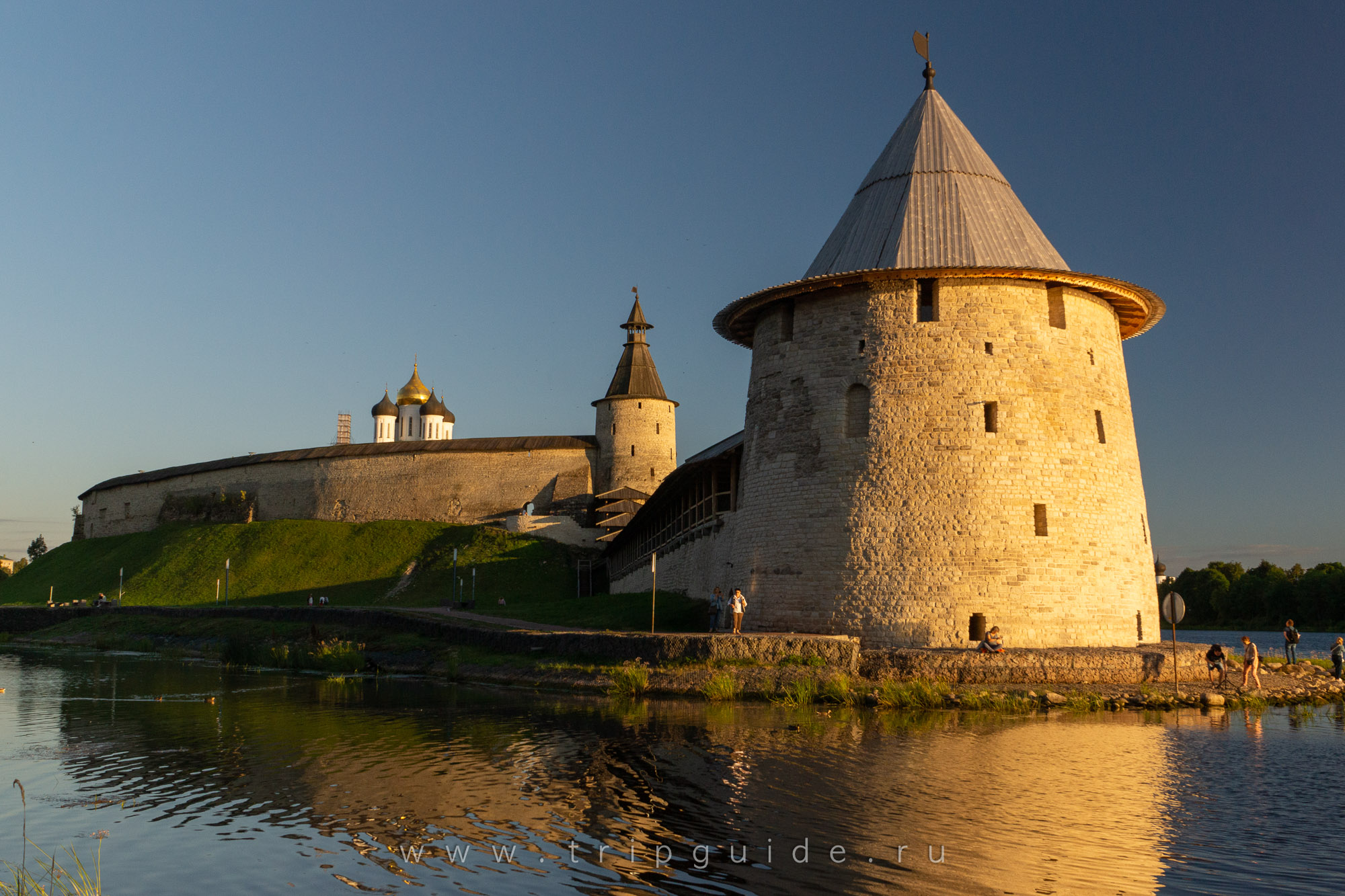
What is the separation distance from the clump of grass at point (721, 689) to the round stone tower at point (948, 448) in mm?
3311

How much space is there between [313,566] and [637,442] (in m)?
17.1

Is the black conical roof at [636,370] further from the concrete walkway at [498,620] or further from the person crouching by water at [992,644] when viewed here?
the person crouching by water at [992,644]

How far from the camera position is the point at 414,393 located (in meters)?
79.2

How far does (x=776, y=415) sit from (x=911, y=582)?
4.33 meters

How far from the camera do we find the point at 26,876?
618cm

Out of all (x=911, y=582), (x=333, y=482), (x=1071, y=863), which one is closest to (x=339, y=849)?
(x=1071, y=863)

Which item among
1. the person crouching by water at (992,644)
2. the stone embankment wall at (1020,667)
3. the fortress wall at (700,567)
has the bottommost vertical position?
the stone embankment wall at (1020,667)

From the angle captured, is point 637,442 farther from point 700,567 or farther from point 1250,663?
point 1250,663

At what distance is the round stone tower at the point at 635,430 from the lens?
52844mm

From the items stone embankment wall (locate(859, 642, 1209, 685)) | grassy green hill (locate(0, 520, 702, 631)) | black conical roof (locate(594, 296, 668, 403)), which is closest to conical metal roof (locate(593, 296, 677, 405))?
black conical roof (locate(594, 296, 668, 403))

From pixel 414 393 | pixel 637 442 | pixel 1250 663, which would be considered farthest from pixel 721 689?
pixel 414 393

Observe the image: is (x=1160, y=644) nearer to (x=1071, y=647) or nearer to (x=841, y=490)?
(x=1071, y=647)

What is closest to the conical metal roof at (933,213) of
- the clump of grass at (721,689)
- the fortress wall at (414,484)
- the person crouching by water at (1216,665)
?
the person crouching by water at (1216,665)

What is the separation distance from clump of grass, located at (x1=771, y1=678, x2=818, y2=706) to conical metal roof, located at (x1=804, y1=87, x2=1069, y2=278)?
8046mm
